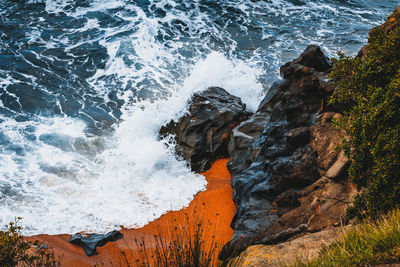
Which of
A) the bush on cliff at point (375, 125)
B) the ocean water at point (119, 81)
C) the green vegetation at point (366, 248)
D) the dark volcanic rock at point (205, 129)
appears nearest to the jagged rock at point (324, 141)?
the bush on cliff at point (375, 125)

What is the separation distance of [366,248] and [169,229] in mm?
4799

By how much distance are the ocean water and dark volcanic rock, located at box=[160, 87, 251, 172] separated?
0.48 metres

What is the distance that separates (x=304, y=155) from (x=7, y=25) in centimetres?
2003

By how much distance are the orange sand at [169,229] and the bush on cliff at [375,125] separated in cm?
281

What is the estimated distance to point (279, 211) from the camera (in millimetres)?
6457

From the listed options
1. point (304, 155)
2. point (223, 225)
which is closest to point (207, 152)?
point (223, 225)

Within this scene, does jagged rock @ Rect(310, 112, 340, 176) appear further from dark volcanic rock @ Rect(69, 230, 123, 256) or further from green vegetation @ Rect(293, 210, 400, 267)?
dark volcanic rock @ Rect(69, 230, 123, 256)

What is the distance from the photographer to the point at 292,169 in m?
6.70

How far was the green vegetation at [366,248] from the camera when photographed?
3.55 meters

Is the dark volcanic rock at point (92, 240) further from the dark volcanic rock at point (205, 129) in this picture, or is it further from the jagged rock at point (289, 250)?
the dark volcanic rock at point (205, 129)

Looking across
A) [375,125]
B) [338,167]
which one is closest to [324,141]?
[338,167]

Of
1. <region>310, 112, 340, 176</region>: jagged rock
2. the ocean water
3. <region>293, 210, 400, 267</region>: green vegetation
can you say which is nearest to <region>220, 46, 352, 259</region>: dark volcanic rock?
<region>310, 112, 340, 176</region>: jagged rock

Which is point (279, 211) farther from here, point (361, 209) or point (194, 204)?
point (194, 204)

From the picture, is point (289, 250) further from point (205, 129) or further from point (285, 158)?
point (205, 129)
